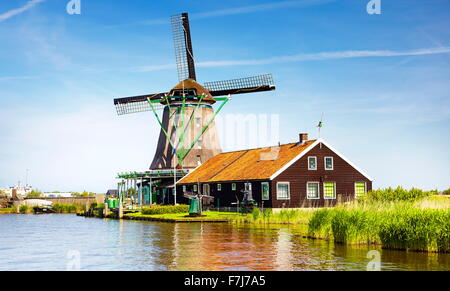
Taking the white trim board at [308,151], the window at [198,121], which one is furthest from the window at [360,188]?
the window at [198,121]

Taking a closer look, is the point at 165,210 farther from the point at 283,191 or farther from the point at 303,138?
the point at 303,138

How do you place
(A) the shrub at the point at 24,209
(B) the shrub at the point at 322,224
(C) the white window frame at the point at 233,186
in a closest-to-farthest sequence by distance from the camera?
(B) the shrub at the point at 322,224 < (C) the white window frame at the point at 233,186 < (A) the shrub at the point at 24,209

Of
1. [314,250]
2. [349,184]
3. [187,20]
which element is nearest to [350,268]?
[314,250]

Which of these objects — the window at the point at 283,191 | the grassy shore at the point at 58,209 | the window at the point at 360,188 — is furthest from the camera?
the grassy shore at the point at 58,209

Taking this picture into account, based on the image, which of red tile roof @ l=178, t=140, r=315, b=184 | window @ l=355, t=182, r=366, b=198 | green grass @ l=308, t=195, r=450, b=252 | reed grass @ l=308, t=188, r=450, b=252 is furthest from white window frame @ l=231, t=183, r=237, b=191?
green grass @ l=308, t=195, r=450, b=252

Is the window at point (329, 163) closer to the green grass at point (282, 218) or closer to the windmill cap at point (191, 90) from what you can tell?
the green grass at point (282, 218)

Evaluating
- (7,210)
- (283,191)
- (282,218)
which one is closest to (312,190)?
(283,191)

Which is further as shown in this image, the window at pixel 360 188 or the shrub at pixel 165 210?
the window at pixel 360 188

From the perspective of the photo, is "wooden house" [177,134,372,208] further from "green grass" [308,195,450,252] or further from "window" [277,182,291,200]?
"green grass" [308,195,450,252]

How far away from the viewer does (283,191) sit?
39531mm

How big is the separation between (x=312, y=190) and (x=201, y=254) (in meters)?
23.4

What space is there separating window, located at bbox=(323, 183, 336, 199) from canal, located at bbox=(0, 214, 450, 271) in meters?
15.2

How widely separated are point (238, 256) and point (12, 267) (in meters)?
7.30

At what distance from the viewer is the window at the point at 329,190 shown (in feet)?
136
